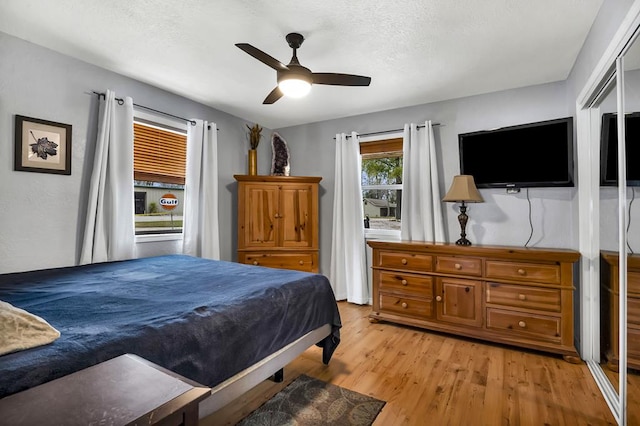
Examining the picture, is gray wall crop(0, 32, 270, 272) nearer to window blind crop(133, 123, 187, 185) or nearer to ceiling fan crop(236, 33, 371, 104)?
window blind crop(133, 123, 187, 185)

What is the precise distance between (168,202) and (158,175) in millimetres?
311

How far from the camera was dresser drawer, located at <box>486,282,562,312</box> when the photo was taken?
254 centimetres

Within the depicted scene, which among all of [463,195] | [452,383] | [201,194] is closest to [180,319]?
[452,383]

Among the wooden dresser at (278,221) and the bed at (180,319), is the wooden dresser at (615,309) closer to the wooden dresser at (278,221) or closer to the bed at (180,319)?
the bed at (180,319)

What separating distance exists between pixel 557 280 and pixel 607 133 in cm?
123

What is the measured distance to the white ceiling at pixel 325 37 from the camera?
6.42 feet

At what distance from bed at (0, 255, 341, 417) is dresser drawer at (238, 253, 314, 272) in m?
1.28

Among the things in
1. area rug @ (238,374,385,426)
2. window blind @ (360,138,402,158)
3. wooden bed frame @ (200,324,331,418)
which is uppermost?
window blind @ (360,138,402,158)

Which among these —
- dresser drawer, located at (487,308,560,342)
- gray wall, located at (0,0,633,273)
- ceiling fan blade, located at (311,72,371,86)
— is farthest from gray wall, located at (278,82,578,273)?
ceiling fan blade, located at (311,72,371,86)

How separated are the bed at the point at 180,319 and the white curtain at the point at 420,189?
67.2 inches

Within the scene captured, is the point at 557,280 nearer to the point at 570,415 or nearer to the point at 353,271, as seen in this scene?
the point at 570,415

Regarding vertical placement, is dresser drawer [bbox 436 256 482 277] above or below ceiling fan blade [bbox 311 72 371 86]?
below

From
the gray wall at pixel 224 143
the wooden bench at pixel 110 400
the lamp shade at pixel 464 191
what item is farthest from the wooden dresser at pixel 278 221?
the wooden bench at pixel 110 400

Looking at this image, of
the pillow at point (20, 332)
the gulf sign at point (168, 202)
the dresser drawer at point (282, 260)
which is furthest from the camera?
the dresser drawer at point (282, 260)
